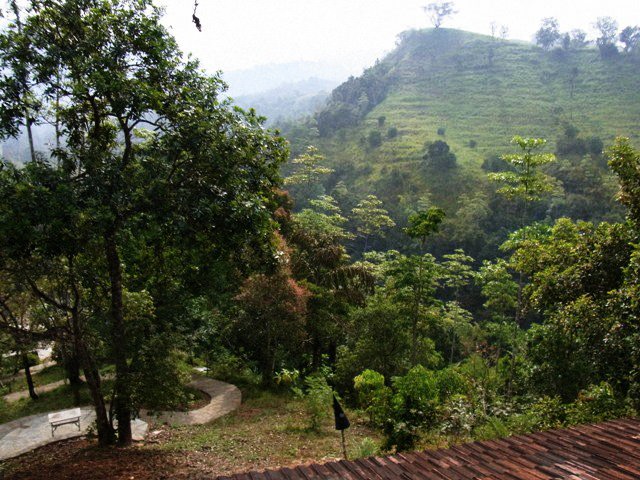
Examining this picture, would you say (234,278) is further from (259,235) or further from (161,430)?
(259,235)

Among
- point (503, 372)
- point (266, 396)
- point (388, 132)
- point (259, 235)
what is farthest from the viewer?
point (388, 132)

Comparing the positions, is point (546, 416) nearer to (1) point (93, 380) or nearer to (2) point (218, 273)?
(1) point (93, 380)

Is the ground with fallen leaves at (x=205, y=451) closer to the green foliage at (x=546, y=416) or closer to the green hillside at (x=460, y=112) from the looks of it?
the green foliage at (x=546, y=416)

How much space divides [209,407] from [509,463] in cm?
1086

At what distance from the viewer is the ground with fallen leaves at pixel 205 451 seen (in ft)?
22.4

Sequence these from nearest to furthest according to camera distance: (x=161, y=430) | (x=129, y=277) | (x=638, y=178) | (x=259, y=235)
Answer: (x=259, y=235) < (x=638, y=178) < (x=129, y=277) < (x=161, y=430)

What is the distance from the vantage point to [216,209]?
245 inches

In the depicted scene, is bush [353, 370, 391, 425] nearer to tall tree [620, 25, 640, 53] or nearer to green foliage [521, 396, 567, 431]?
green foliage [521, 396, 567, 431]

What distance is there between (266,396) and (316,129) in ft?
195

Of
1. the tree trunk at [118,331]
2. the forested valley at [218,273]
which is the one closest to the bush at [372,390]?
the forested valley at [218,273]

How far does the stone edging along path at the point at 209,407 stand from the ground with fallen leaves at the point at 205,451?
617 mm

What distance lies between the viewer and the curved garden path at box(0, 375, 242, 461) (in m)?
9.94

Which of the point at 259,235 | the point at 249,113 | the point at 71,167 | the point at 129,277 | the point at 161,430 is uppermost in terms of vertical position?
the point at 249,113

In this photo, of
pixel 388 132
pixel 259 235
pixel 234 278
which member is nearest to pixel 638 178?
pixel 259 235
